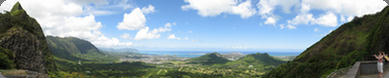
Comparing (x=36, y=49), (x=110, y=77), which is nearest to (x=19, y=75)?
(x=36, y=49)

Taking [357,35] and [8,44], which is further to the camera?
[357,35]

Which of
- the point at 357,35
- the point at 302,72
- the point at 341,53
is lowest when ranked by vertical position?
the point at 302,72

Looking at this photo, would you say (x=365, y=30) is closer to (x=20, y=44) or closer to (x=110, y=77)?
(x=20, y=44)

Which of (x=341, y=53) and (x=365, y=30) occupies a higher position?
(x=365, y=30)

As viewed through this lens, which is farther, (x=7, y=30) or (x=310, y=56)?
(x=310, y=56)

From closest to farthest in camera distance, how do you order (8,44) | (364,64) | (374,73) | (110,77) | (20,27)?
(374,73)
(364,64)
(8,44)
(20,27)
(110,77)

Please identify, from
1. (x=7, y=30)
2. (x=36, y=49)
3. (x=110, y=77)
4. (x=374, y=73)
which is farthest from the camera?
(x=110, y=77)

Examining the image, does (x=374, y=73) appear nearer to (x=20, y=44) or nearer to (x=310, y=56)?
(x=310, y=56)

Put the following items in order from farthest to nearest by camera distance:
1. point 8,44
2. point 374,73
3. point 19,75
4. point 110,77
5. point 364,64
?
point 110,77 < point 8,44 < point 364,64 < point 374,73 < point 19,75

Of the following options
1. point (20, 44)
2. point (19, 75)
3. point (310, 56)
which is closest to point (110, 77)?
point (20, 44)
